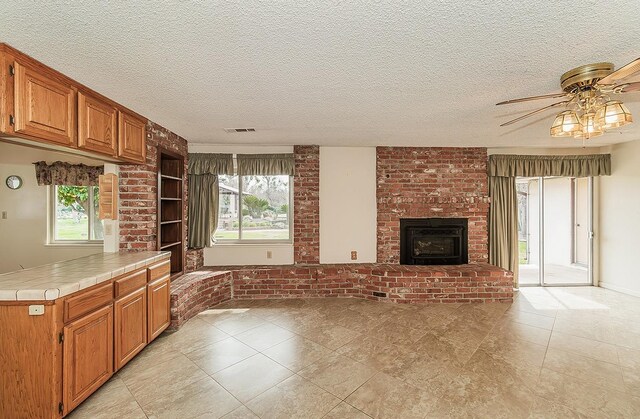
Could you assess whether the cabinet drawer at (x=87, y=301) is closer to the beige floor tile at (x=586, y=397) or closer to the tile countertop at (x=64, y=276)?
the tile countertop at (x=64, y=276)

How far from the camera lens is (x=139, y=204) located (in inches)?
121

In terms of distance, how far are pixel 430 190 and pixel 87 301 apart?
14.4 ft

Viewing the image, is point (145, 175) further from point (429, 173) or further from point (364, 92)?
point (429, 173)

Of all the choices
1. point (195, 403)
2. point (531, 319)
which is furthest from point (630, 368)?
point (195, 403)

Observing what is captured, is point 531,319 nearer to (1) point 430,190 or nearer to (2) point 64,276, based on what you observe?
(1) point 430,190

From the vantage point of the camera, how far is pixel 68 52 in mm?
1684

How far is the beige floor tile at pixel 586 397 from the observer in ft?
5.98

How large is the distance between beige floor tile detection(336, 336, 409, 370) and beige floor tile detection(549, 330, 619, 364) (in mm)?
1578

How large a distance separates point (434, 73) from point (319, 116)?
4.23 ft

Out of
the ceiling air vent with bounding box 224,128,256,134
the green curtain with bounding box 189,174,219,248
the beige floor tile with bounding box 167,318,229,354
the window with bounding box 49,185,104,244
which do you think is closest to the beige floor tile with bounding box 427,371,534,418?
the beige floor tile with bounding box 167,318,229,354

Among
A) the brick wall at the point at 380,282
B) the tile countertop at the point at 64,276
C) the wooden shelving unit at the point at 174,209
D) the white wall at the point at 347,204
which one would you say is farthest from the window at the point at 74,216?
the white wall at the point at 347,204

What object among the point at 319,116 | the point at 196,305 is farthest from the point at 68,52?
the point at 196,305

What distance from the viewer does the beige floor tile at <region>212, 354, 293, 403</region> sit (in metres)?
2.03

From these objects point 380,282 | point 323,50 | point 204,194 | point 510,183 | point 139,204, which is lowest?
point 380,282
